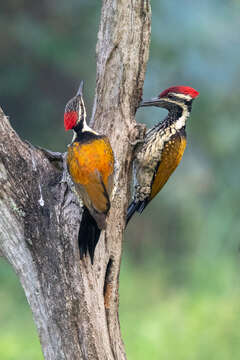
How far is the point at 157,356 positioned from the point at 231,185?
2.80 m

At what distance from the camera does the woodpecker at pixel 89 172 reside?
131 inches

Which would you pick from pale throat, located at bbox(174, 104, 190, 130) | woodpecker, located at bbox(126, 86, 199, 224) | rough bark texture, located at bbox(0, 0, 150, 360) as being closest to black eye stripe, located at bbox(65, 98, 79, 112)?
rough bark texture, located at bbox(0, 0, 150, 360)

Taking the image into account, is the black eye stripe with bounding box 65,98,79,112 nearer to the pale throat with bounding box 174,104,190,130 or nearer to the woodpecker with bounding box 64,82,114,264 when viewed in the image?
the woodpecker with bounding box 64,82,114,264

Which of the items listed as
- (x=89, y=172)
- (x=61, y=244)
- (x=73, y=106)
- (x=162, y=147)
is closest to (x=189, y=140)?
(x=162, y=147)

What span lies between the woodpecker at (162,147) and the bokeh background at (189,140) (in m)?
3.23

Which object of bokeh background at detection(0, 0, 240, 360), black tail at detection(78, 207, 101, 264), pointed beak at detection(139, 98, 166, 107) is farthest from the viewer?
bokeh background at detection(0, 0, 240, 360)

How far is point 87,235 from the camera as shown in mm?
3283

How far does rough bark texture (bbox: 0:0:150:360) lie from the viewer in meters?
3.31

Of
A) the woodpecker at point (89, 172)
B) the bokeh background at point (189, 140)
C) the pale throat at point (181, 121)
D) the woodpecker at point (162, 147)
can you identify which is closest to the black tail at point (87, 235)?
the woodpecker at point (89, 172)

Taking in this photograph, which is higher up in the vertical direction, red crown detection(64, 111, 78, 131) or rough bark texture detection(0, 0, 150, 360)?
red crown detection(64, 111, 78, 131)

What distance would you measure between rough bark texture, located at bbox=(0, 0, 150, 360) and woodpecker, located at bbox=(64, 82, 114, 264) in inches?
2.1

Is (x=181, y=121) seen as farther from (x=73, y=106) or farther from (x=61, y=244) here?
(x=61, y=244)

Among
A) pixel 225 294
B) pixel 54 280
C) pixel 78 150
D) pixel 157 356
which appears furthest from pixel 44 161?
→ pixel 225 294

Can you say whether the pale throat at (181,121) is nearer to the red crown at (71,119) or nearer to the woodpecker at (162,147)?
the woodpecker at (162,147)
